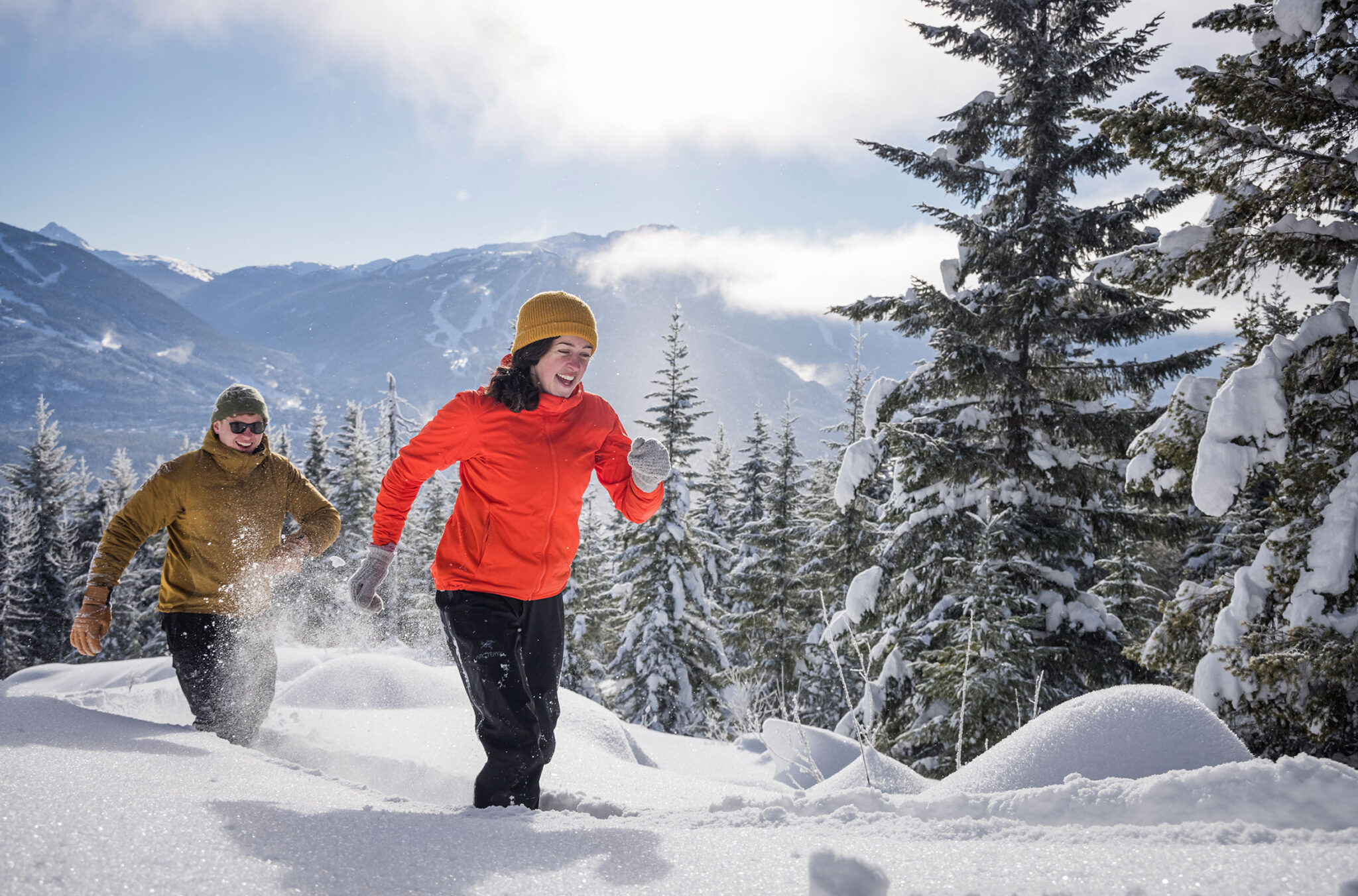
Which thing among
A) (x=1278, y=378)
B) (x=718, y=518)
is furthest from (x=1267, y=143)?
(x=718, y=518)

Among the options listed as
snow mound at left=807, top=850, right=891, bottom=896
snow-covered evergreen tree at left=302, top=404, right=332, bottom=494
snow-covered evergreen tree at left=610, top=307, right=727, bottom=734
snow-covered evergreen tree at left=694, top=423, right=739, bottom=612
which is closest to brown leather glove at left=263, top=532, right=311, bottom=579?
snow mound at left=807, top=850, right=891, bottom=896

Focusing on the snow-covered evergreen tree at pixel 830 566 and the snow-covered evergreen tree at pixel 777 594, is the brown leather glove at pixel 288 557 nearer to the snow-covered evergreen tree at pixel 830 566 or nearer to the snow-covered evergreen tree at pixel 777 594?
the snow-covered evergreen tree at pixel 830 566

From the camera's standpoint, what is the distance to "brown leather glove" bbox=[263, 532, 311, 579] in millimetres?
4125

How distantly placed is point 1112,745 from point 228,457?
470 centimetres

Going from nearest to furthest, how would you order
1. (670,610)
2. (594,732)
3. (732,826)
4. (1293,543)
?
1. (732,826)
2. (1293,543)
3. (594,732)
4. (670,610)

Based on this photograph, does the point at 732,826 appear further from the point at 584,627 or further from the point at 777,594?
the point at 584,627

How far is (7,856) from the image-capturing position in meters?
1.45

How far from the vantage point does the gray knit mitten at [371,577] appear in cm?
323

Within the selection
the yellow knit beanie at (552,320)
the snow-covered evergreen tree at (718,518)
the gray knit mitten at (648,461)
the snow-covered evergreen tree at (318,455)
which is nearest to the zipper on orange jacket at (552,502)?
the gray knit mitten at (648,461)

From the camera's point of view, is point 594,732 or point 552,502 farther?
point 594,732

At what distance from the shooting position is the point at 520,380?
10.4 ft

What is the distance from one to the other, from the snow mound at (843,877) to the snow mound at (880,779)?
1.45m

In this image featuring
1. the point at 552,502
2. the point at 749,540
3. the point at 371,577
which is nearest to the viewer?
the point at 552,502

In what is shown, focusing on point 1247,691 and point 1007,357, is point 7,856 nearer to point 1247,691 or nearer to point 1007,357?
point 1247,691
